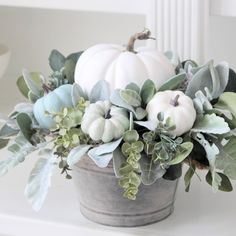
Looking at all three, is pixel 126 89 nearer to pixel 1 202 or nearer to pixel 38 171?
pixel 38 171

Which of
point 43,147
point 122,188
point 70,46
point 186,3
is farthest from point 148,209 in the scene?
point 70,46

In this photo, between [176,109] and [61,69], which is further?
[61,69]

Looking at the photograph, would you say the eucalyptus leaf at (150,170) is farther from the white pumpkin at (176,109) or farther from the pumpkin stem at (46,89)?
the pumpkin stem at (46,89)

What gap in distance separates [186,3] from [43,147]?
11.5 inches

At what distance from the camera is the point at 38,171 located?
0.91 metres

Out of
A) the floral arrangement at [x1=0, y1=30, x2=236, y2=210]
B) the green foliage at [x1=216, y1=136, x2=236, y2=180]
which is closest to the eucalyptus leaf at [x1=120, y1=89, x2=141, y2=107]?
the floral arrangement at [x1=0, y1=30, x2=236, y2=210]

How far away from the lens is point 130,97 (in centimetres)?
88

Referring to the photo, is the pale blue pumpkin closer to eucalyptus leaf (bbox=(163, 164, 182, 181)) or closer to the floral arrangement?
the floral arrangement

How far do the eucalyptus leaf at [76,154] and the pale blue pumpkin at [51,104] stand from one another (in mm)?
62

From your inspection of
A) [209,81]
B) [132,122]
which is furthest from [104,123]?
[209,81]

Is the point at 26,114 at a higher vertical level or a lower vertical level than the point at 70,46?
higher

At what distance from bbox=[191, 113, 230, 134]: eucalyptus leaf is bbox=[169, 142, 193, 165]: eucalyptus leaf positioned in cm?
3

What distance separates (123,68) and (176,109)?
97mm

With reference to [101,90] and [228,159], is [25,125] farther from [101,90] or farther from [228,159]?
[228,159]
